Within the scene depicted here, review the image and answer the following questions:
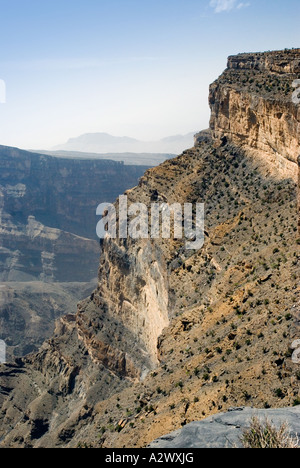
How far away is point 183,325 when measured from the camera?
4441cm

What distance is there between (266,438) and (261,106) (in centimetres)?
4262

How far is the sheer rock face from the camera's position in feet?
159

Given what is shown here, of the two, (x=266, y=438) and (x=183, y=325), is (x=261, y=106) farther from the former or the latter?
(x=266, y=438)

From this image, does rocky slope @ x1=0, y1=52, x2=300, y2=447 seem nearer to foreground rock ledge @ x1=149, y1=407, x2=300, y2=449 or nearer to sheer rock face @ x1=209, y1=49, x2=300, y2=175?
sheer rock face @ x1=209, y1=49, x2=300, y2=175

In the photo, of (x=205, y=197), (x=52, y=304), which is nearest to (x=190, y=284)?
(x=205, y=197)

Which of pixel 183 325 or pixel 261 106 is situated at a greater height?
pixel 261 106

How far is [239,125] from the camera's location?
59.9 metres

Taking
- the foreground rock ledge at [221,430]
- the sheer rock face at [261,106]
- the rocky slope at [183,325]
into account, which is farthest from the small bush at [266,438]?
the sheer rock face at [261,106]

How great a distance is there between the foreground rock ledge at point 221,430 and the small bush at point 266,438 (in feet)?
1.80

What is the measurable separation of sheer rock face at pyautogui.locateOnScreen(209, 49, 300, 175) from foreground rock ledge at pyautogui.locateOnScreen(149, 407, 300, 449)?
3057cm

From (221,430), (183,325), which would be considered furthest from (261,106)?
(221,430)

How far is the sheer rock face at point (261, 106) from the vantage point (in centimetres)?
4859

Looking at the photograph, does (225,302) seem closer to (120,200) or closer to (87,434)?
(87,434)
